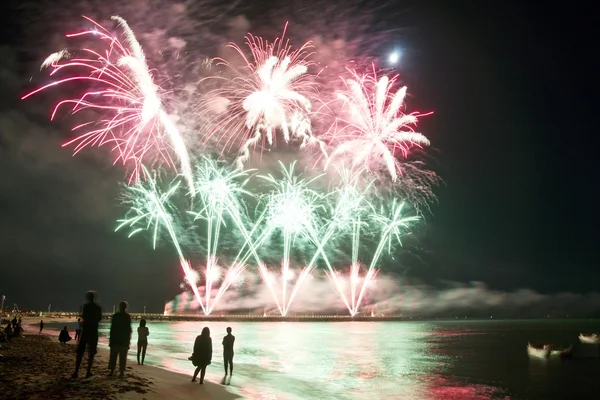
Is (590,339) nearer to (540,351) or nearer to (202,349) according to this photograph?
(540,351)

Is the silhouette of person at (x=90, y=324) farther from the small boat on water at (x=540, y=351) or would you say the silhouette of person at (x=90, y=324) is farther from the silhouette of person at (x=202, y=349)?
the small boat on water at (x=540, y=351)

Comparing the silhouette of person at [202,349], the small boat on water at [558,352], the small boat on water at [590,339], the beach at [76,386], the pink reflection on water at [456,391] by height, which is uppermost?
the silhouette of person at [202,349]

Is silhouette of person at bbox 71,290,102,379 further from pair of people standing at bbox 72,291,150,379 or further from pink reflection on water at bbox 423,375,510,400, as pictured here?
pink reflection on water at bbox 423,375,510,400

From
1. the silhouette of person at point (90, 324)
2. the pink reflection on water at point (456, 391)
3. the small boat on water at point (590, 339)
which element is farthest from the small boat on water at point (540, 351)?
the silhouette of person at point (90, 324)

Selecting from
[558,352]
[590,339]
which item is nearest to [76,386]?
[558,352]

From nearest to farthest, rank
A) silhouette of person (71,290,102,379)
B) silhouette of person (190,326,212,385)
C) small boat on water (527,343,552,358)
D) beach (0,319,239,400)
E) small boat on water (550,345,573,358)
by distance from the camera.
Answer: beach (0,319,239,400) < silhouette of person (71,290,102,379) < silhouette of person (190,326,212,385) < small boat on water (527,343,552,358) < small boat on water (550,345,573,358)

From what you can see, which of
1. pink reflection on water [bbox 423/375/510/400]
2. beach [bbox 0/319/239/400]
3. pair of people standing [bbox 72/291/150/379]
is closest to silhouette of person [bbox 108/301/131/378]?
pair of people standing [bbox 72/291/150/379]

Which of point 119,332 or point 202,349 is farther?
point 202,349

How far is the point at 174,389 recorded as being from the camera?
1258 centimetres

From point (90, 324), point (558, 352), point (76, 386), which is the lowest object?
point (558, 352)

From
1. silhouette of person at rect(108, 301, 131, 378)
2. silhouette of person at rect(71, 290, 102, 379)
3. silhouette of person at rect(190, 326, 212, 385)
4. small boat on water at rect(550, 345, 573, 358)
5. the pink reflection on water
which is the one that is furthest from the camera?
small boat on water at rect(550, 345, 573, 358)

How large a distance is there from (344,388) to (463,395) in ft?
19.2

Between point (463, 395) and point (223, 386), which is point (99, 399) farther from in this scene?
point (463, 395)

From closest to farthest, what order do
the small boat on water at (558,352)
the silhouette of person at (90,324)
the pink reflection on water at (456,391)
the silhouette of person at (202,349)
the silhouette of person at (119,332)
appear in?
the silhouette of person at (90,324) < the silhouette of person at (119,332) < the silhouette of person at (202,349) < the pink reflection on water at (456,391) < the small boat on water at (558,352)
